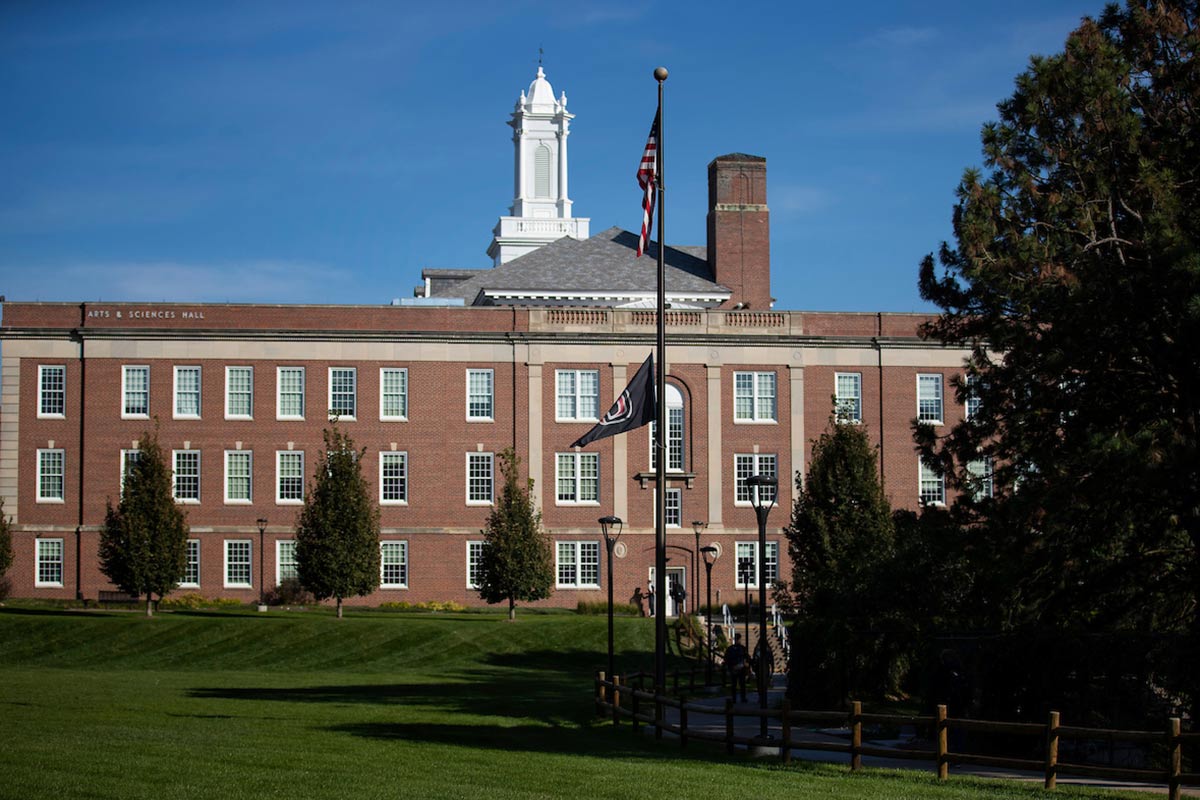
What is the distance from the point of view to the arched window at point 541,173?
108 m

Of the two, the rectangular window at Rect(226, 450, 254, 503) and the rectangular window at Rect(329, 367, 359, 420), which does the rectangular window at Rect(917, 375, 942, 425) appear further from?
the rectangular window at Rect(226, 450, 254, 503)

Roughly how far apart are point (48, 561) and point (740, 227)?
32552 mm

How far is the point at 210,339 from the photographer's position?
61.9 metres

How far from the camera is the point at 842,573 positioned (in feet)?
118

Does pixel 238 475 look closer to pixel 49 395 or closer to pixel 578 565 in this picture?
pixel 49 395

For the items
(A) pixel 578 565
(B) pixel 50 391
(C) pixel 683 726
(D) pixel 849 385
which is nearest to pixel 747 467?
(D) pixel 849 385

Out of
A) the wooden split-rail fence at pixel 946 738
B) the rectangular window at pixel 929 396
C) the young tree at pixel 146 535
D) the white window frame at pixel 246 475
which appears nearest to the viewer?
the wooden split-rail fence at pixel 946 738

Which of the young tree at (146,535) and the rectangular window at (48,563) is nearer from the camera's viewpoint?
the young tree at (146,535)

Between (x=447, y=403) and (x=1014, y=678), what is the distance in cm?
3985

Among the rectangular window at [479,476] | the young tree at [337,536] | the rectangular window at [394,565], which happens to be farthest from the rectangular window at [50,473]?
the rectangular window at [479,476]

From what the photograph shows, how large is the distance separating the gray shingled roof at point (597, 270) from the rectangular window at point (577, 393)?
8791 mm

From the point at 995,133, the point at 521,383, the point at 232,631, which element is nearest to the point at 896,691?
the point at 995,133

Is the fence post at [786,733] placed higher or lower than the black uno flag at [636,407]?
lower

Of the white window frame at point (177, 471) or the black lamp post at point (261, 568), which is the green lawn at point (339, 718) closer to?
the black lamp post at point (261, 568)
